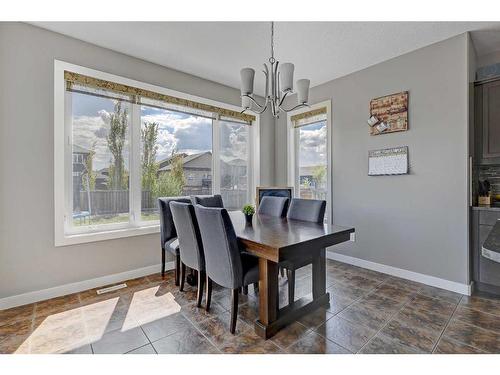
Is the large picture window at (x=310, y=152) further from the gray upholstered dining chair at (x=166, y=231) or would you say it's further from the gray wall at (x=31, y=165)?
the gray wall at (x=31, y=165)

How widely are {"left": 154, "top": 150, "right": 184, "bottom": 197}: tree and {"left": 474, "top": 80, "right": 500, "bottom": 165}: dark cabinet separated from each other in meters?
3.59

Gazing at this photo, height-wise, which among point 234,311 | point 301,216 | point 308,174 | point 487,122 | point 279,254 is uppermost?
point 487,122

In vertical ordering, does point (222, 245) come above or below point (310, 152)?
below

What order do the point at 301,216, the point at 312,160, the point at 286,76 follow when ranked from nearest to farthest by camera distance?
the point at 286,76
the point at 301,216
the point at 312,160

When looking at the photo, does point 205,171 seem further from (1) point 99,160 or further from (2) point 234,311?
(2) point 234,311

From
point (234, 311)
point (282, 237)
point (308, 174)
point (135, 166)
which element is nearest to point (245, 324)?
point (234, 311)

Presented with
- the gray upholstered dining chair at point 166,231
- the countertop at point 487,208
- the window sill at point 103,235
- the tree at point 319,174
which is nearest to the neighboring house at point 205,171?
the gray upholstered dining chair at point 166,231

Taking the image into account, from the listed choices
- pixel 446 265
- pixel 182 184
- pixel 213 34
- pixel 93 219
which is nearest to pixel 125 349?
pixel 93 219

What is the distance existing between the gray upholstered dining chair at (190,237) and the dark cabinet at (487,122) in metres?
3.08

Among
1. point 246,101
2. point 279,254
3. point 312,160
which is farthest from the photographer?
point 312,160

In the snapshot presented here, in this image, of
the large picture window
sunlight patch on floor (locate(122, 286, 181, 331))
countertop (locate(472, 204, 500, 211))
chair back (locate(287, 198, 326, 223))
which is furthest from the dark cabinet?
sunlight patch on floor (locate(122, 286, 181, 331))

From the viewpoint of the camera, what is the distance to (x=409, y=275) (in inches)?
118

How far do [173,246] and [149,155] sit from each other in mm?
1279

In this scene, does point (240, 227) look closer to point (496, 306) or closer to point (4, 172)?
point (4, 172)
